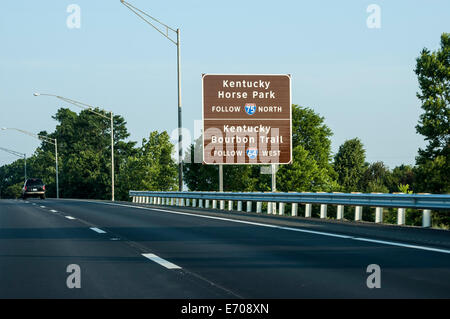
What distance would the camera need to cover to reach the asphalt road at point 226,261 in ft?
25.4

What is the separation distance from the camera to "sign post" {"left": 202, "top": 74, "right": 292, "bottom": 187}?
29781 millimetres

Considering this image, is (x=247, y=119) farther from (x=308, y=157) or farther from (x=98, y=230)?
(x=308, y=157)

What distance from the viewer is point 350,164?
5472 inches

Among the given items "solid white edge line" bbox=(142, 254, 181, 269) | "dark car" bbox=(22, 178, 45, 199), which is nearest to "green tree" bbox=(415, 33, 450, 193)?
"dark car" bbox=(22, 178, 45, 199)

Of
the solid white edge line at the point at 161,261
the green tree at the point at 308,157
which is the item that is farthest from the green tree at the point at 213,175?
the solid white edge line at the point at 161,261

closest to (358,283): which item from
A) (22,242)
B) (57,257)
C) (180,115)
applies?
(57,257)

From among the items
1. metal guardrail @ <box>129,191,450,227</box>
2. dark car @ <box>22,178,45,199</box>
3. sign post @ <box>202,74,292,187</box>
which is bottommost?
dark car @ <box>22,178,45,199</box>

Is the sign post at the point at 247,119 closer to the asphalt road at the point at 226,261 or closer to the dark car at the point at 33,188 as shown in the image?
the asphalt road at the point at 226,261

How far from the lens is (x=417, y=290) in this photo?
299 inches

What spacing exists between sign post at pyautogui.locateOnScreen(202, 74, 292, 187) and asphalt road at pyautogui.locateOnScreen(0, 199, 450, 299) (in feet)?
41.8

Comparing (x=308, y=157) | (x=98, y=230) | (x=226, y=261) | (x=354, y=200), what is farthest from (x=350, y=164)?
(x=226, y=261)

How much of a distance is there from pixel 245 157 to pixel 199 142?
7180 cm

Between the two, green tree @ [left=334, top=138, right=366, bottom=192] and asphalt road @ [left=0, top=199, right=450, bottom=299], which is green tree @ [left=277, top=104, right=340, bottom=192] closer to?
green tree @ [left=334, top=138, right=366, bottom=192]

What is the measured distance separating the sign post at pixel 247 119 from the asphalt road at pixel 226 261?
1273 cm
